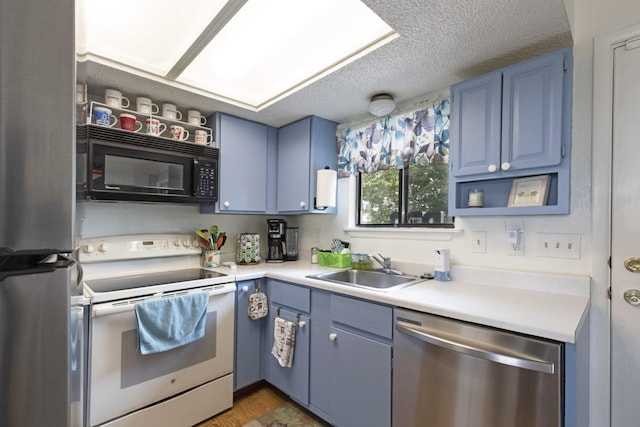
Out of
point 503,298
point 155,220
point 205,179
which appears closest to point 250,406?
point 155,220

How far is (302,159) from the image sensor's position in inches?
98.3

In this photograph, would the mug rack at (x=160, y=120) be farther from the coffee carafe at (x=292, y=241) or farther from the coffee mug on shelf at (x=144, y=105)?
the coffee carafe at (x=292, y=241)

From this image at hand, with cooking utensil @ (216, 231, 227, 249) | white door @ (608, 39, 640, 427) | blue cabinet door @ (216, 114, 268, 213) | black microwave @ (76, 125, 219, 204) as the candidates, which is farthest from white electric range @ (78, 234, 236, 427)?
white door @ (608, 39, 640, 427)

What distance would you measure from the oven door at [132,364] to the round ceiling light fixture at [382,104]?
1.60 m

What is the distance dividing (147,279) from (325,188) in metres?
1.41

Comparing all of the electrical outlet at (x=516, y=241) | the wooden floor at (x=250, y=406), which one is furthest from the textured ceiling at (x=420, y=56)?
the wooden floor at (x=250, y=406)

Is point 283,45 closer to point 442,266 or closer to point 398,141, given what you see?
point 398,141

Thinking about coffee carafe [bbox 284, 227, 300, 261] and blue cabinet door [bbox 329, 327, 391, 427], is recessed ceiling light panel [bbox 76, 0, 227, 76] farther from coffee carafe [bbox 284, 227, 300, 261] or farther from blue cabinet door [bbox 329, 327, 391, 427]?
blue cabinet door [bbox 329, 327, 391, 427]

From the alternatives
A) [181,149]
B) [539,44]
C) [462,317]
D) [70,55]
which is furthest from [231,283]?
[539,44]

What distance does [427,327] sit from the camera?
52.0 inches

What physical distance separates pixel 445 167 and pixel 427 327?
1.18 meters

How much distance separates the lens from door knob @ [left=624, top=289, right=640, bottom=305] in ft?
4.38

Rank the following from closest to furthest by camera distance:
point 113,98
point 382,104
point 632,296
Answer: point 632,296, point 113,98, point 382,104

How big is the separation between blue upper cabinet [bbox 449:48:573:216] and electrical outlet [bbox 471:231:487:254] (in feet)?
0.61
